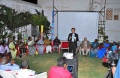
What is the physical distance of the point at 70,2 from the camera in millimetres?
15977

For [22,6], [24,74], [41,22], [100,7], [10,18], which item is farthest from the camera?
[100,7]

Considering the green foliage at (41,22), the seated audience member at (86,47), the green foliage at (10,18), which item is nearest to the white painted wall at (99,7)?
the green foliage at (41,22)

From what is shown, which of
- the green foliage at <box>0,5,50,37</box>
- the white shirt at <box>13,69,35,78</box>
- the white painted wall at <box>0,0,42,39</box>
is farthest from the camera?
the white painted wall at <box>0,0,42,39</box>

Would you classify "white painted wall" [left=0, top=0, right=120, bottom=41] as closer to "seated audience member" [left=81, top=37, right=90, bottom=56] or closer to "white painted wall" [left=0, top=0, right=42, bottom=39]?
"white painted wall" [left=0, top=0, right=42, bottom=39]

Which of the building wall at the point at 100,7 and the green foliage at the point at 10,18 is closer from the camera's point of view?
the green foliage at the point at 10,18

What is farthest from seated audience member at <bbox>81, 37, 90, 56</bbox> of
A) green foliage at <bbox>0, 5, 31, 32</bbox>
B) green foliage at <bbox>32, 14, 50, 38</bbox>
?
green foliage at <bbox>32, 14, 50, 38</bbox>

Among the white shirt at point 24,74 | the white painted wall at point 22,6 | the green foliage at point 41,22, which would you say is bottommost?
the white shirt at point 24,74

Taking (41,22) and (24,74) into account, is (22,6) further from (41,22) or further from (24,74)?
(24,74)

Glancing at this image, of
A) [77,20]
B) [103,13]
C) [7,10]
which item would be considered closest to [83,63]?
[7,10]

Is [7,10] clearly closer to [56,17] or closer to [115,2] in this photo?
[56,17]

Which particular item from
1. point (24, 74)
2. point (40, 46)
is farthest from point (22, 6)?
point (24, 74)

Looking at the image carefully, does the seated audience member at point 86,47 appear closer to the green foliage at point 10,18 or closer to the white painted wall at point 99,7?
the green foliage at point 10,18

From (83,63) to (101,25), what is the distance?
6.40 meters

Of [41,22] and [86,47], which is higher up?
[41,22]
